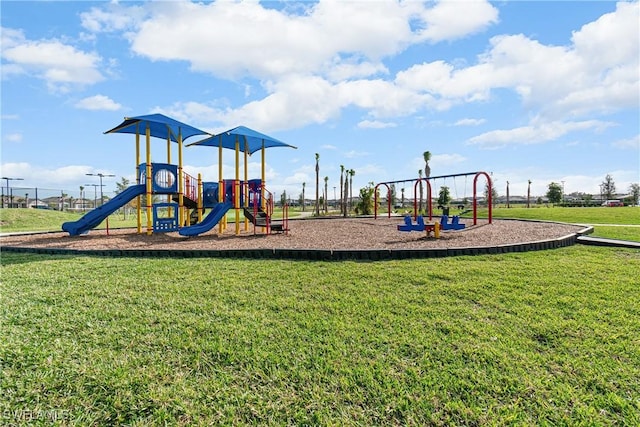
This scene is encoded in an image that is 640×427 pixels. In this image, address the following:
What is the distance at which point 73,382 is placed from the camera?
8.06ft

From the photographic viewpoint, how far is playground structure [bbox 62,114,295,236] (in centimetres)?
1119

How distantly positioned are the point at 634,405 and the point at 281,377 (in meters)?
2.27

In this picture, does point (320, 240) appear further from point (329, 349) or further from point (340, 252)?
point (329, 349)

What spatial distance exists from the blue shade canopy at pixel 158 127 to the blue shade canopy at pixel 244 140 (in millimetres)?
620

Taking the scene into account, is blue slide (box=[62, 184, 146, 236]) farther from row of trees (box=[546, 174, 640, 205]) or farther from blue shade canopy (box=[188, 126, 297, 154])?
row of trees (box=[546, 174, 640, 205])

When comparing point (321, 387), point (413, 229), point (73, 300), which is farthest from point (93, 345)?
point (413, 229)

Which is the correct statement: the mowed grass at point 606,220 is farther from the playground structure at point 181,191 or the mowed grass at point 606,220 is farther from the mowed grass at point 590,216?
the playground structure at point 181,191

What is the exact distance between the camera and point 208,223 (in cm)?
1082

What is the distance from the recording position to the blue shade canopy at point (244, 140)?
11.8m

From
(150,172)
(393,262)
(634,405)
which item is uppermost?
(150,172)

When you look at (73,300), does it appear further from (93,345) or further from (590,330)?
(590,330)

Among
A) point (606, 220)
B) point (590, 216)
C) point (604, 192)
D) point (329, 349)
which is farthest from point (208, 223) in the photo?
point (604, 192)

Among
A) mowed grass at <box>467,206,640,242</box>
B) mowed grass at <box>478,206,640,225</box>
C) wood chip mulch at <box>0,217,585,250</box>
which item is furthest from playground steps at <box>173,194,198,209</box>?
mowed grass at <box>478,206,640,225</box>

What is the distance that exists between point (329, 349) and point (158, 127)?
39.1ft
